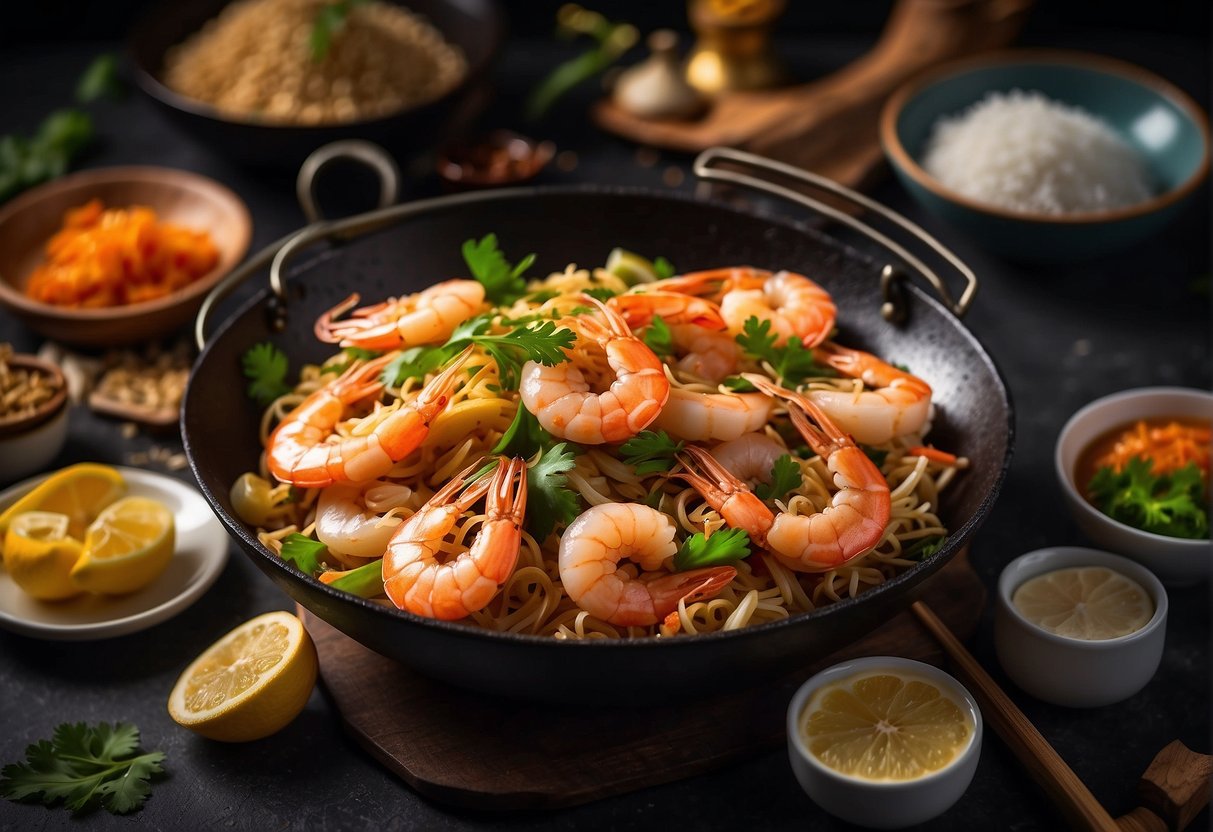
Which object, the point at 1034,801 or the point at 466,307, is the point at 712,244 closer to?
the point at 466,307

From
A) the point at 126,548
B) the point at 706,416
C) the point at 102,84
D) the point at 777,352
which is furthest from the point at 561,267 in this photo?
the point at 102,84

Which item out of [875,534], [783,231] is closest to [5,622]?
[875,534]

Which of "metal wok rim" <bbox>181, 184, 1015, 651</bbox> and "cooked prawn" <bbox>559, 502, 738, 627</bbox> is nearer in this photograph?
"metal wok rim" <bbox>181, 184, 1015, 651</bbox>

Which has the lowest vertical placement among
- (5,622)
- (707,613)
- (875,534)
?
(5,622)

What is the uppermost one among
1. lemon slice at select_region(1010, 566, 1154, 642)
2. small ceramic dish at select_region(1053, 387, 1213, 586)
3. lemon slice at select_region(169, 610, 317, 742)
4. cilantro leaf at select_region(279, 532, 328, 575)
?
cilantro leaf at select_region(279, 532, 328, 575)

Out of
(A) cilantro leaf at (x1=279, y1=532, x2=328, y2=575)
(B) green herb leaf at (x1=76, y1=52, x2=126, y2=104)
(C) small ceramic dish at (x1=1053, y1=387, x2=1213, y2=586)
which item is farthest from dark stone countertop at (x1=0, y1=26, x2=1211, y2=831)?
(B) green herb leaf at (x1=76, y1=52, x2=126, y2=104)

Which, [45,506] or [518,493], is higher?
[518,493]

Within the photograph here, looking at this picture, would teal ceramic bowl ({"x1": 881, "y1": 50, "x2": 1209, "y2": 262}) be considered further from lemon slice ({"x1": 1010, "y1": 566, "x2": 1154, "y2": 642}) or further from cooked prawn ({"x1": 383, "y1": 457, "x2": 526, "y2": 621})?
cooked prawn ({"x1": 383, "y1": 457, "x2": 526, "y2": 621})
